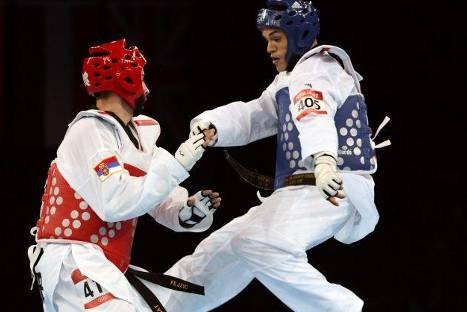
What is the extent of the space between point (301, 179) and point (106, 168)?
1.17 m

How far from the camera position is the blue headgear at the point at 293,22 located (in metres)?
6.30

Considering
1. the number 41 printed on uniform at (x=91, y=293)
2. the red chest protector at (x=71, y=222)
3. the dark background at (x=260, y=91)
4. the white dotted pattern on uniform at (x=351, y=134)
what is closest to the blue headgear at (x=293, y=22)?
the white dotted pattern on uniform at (x=351, y=134)

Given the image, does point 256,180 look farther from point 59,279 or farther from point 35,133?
point 35,133

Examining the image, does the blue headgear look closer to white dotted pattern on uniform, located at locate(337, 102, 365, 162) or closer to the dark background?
white dotted pattern on uniform, located at locate(337, 102, 365, 162)

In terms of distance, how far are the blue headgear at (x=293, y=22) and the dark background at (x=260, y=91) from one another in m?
2.57

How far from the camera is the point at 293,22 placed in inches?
248

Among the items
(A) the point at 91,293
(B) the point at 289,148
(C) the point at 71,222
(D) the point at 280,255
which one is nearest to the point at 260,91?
(B) the point at 289,148

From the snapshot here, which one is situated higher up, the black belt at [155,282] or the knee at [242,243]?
the knee at [242,243]

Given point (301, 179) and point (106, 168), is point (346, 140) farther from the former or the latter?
point (106, 168)

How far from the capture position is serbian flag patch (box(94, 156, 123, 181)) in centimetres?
569

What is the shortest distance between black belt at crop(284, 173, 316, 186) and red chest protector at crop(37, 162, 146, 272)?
947 mm

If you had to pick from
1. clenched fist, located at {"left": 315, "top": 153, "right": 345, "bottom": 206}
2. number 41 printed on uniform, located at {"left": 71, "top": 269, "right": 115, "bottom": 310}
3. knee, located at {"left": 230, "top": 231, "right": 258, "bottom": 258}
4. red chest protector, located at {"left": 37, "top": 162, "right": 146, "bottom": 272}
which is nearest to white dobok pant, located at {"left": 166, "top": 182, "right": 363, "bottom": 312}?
knee, located at {"left": 230, "top": 231, "right": 258, "bottom": 258}

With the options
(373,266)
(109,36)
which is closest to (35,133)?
(109,36)

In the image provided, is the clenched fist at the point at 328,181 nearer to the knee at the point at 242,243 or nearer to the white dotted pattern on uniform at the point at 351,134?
the white dotted pattern on uniform at the point at 351,134
